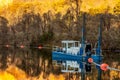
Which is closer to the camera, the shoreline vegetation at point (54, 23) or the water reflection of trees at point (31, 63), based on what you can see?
the water reflection of trees at point (31, 63)

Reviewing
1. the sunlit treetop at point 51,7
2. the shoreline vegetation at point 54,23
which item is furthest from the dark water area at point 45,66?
the sunlit treetop at point 51,7

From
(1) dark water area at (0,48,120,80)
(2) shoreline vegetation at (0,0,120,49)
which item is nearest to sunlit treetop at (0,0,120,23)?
(2) shoreline vegetation at (0,0,120,49)

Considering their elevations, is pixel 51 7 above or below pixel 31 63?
above

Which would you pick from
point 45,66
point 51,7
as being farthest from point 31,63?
point 51,7

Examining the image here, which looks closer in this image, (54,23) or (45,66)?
(45,66)

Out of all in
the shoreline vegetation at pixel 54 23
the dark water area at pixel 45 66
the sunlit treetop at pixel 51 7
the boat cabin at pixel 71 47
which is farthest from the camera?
the sunlit treetop at pixel 51 7

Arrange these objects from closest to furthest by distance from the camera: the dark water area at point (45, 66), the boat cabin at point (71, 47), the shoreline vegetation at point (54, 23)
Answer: the dark water area at point (45, 66) < the boat cabin at point (71, 47) < the shoreline vegetation at point (54, 23)

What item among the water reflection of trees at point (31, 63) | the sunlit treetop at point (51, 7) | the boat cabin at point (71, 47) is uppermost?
the sunlit treetop at point (51, 7)

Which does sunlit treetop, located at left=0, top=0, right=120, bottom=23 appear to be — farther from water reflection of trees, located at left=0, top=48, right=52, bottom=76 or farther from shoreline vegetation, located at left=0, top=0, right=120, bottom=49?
water reflection of trees, located at left=0, top=48, right=52, bottom=76

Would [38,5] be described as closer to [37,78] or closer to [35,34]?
[35,34]

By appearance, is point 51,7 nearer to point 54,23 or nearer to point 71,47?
point 54,23

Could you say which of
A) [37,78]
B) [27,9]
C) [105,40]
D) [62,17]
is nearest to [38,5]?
[27,9]

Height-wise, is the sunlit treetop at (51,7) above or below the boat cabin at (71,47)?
above

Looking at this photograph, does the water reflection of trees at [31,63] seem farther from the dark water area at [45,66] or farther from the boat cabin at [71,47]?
the boat cabin at [71,47]
